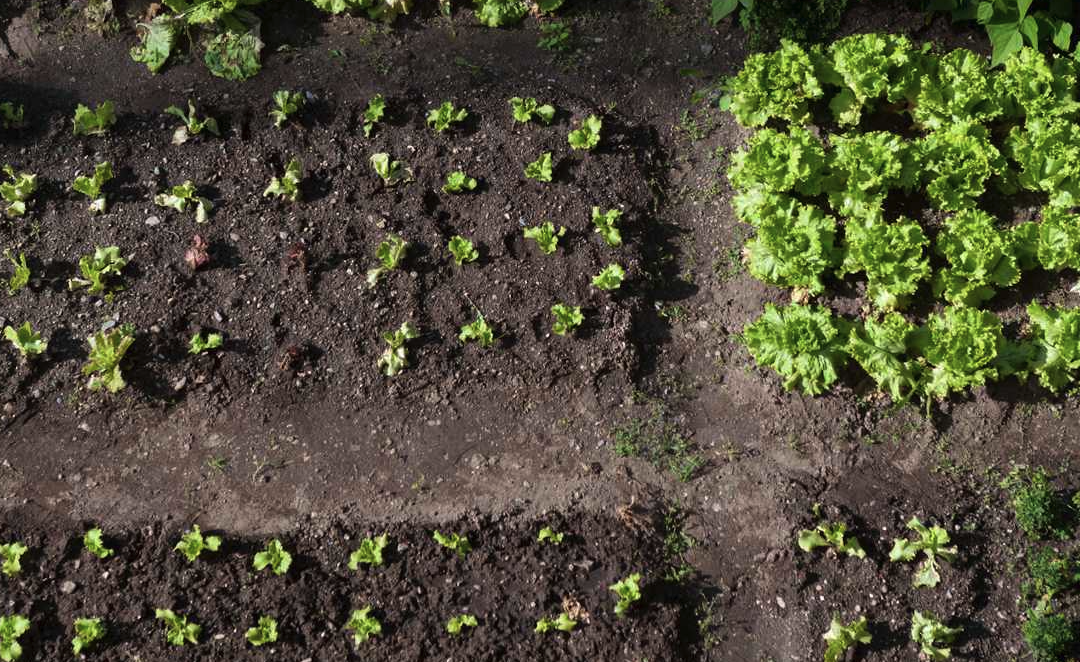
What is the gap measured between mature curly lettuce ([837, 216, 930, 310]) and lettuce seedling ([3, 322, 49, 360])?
13.8 ft

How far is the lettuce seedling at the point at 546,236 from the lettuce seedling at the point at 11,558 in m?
2.94

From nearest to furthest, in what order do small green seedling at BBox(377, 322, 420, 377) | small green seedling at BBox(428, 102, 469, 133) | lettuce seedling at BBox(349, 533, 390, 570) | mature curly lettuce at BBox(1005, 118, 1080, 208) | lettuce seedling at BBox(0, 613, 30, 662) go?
1. lettuce seedling at BBox(0, 613, 30, 662)
2. lettuce seedling at BBox(349, 533, 390, 570)
3. small green seedling at BBox(377, 322, 420, 377)
4. mature curly lettuce at BBox(1005, 118, 1080, 208)
5. small green seedling at BBox(428, 102, 469, 133)

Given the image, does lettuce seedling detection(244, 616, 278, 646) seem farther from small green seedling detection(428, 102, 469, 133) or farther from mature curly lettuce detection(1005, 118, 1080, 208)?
mature curly lettuce detection(1005, 118, 1080, 208)

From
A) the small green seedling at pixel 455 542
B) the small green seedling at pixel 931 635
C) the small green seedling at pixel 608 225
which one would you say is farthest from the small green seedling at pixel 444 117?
the small green seedling at pixel 931 635

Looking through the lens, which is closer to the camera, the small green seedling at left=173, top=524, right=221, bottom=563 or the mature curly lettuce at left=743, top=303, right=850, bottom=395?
the small green seedling at left=173, top=524, right=221, bottom=563

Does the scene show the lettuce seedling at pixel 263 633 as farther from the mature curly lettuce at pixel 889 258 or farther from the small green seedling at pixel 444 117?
the mature curly lettuce at pixel 889 258

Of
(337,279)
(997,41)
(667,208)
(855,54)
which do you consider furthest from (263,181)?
(997,41)

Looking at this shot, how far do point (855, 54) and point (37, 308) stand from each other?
4.72 meters

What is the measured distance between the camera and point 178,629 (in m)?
4.14

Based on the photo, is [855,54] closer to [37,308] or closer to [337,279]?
[337,279]

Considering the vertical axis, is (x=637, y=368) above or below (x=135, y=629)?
above

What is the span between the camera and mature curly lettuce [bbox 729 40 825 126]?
5188 mm

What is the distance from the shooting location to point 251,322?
4.82 m

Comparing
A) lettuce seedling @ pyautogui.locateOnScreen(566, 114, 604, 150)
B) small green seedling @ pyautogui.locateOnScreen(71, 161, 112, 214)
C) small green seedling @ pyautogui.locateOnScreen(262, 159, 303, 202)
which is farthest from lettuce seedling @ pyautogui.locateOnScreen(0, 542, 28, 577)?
lettuce seedling @ pyautogui.locateOnScreen(566, 114, 604, 150)
